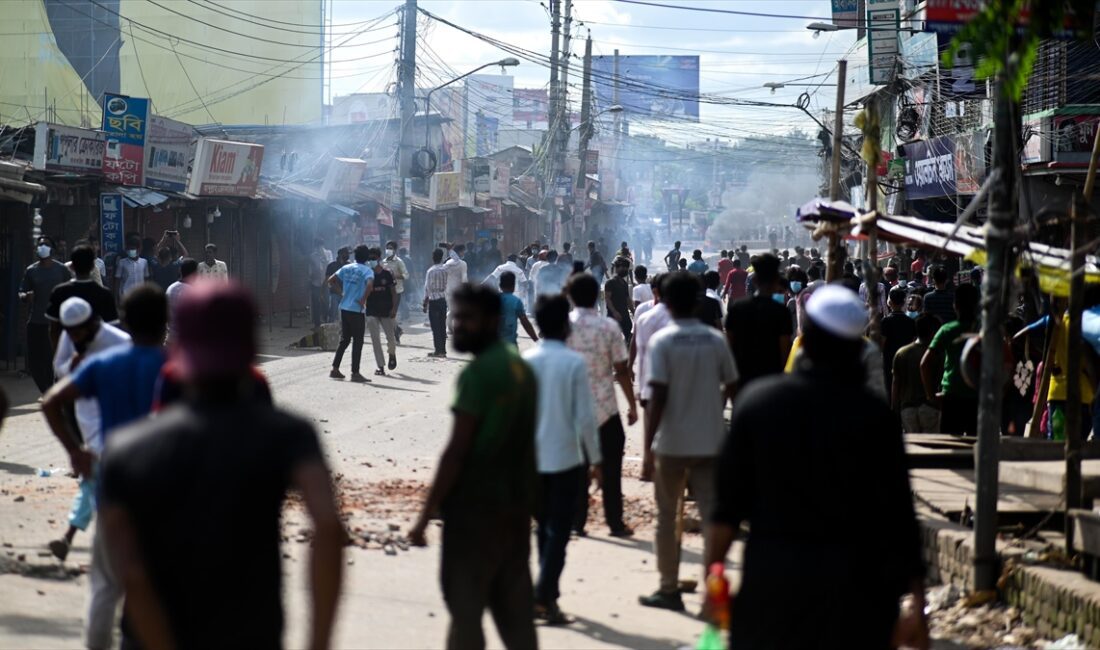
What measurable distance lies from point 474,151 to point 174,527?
68163 millimetres

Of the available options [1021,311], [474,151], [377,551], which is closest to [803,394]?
[377,551]

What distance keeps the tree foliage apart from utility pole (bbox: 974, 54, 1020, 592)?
140 centimetres

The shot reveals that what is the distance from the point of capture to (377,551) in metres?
8.85

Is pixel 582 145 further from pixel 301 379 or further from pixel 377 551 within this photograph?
pixel 377 551

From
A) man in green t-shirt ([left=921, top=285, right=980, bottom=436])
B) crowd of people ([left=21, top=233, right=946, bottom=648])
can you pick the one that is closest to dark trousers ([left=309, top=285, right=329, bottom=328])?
man in green t-shirt ([left=921, top=285, right=980, bottom=436])

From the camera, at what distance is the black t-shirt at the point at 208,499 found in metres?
3.00

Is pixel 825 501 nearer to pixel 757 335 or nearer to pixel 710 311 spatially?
pixel 757 335

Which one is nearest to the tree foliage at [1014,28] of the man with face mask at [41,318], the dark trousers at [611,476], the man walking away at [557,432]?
the man walking away at [557,432]

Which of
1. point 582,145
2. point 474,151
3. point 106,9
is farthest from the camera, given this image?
point 474,151

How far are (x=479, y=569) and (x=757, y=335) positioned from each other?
143 inches

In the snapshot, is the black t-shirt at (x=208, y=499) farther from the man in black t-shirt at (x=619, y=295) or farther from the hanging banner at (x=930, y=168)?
the hanging banner at (x=930, y=168)

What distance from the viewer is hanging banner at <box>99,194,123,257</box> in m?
22.8

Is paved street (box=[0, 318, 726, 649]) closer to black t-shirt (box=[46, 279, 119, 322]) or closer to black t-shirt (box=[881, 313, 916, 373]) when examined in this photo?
black t-shirt (box=[46, 279, 119, 322])

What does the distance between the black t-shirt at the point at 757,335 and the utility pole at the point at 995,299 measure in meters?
1.44
